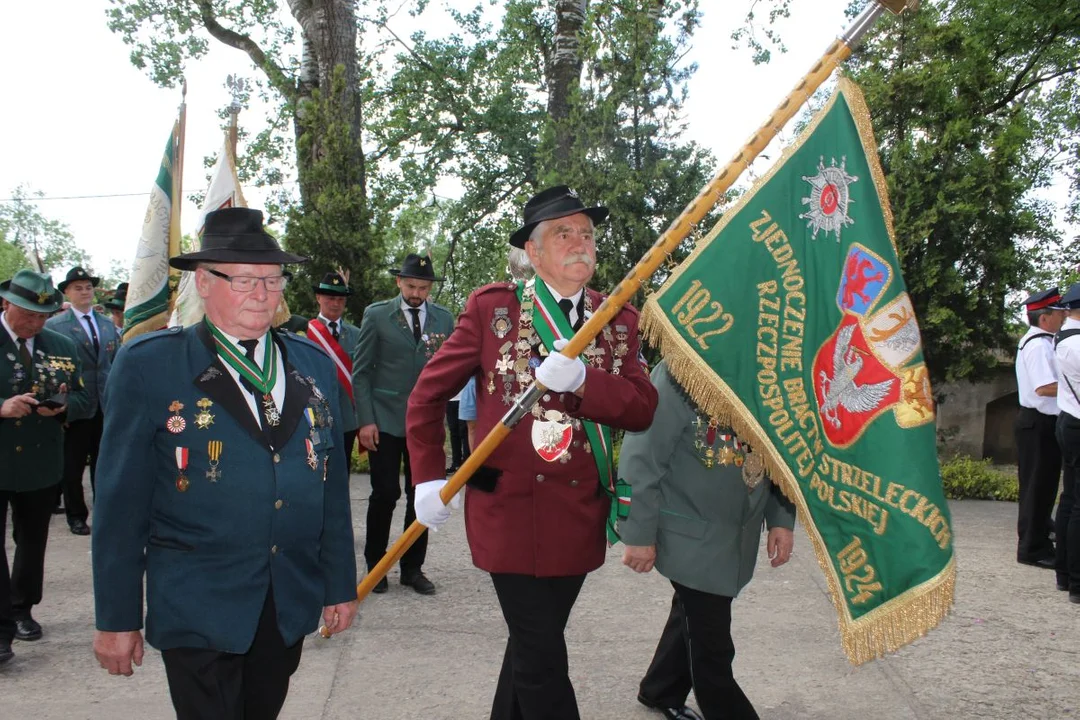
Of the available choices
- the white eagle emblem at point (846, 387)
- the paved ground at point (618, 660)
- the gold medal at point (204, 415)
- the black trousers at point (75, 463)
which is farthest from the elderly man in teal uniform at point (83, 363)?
the white eagle emblem at point (846, 387)

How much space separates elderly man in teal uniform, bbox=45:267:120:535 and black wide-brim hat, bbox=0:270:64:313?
254cm

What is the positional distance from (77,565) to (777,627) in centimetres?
516

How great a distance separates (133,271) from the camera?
5.00m

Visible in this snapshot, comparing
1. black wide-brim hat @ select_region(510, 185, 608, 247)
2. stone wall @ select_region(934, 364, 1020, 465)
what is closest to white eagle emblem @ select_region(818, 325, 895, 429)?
black wide-brim hat @ select_region(510, 185, 608, 247)

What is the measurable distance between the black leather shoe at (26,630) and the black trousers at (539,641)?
11.4 feet

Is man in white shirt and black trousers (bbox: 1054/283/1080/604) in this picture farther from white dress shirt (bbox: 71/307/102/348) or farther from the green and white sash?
white dress shirt (bbox: 71/307/102/348)

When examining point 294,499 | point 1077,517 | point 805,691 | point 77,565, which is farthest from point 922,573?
point 77,565

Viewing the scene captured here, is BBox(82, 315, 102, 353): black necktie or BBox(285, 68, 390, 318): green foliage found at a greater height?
BBox(285, 68, 390, 318): green foliage

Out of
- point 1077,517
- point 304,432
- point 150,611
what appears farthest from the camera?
point 1077,517

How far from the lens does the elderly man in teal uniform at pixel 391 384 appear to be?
625 centimetres

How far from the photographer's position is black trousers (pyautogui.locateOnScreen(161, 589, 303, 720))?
2.55 meters

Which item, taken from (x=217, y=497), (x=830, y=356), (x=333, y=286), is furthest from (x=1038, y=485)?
(x=217, y=497)

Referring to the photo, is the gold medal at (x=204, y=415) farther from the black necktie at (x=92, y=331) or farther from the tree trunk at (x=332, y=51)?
the tree trunk at (x=332, y=51)

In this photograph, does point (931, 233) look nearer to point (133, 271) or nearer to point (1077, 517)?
point (1077, 517)
